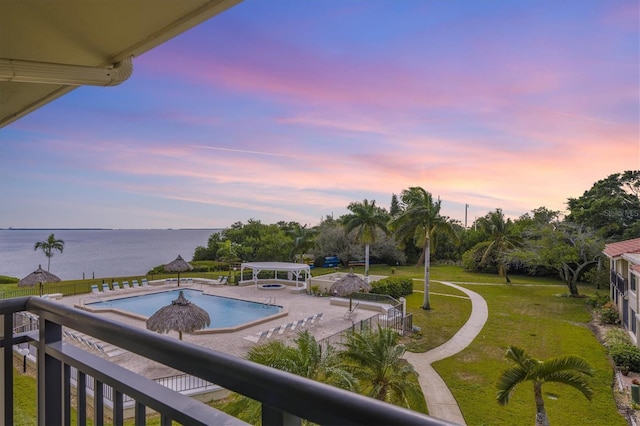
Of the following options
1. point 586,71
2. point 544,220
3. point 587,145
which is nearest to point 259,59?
point 586,71

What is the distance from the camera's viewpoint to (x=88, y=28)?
201cm

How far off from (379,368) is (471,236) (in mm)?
33363

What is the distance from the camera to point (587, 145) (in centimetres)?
1916

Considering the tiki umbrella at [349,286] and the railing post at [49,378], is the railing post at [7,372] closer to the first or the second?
the railing post at [49,378]

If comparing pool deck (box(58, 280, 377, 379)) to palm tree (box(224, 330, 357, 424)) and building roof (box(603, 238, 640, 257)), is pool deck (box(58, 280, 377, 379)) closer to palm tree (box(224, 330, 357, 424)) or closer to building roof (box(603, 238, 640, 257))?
palm tree (box(224, 330, 357, 424))

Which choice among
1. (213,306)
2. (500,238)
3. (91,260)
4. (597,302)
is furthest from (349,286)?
(91,260)

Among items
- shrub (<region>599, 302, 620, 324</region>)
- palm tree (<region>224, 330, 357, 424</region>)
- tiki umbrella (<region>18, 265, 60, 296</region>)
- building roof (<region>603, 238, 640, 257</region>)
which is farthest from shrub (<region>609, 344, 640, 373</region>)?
tiki umbrella (<region>18, 265, 60, 296</region>)

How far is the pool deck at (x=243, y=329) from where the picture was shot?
35.7ft

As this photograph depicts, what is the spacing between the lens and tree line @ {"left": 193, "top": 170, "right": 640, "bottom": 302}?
20266 mm

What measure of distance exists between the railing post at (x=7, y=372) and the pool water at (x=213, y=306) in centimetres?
1554

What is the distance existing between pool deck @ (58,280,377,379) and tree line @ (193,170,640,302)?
5.63 m

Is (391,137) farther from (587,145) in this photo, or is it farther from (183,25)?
(183,25)

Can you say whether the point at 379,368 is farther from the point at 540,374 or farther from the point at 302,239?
the point at 302,239

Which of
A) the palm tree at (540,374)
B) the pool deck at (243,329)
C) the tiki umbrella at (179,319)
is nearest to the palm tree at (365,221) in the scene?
the pool deck at (243,329)
